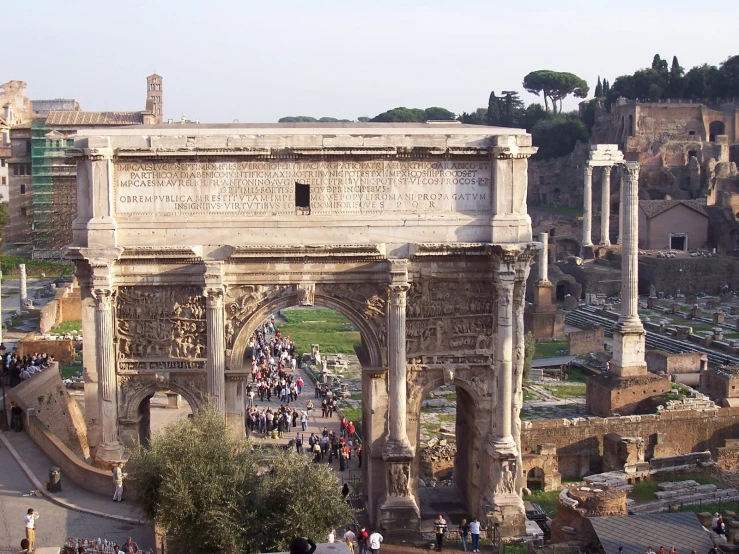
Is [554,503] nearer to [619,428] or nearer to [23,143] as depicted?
[619,428]

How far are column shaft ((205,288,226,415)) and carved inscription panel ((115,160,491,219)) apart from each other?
1.38 meters

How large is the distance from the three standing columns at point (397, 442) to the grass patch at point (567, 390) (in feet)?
53.2

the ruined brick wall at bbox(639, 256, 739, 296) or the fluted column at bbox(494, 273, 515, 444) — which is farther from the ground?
the fluted column at bbox(494, 273, 515, 444)

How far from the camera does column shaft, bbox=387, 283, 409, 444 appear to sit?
15773mm

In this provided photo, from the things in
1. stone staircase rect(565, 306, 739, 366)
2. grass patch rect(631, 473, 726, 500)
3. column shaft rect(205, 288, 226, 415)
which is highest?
column shaft rect(205, 288, 226, 415)

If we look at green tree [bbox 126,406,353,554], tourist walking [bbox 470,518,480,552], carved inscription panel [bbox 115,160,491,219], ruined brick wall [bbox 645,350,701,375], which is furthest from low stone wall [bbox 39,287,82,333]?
tourist walking [bbox 470,518,480,552]

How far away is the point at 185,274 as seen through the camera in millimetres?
15727

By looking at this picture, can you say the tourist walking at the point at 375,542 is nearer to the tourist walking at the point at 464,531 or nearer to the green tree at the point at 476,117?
the tourist walking at the point at 464,531

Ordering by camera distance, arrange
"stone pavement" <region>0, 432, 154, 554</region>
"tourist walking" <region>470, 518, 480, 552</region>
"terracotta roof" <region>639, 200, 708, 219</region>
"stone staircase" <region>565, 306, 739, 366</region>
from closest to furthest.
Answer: "stone pavement" <region>0, 432, 154, 554</region> → "tourist walking" <region>470, 518, 480, 552</region> → "stone staircase" <region>565, 306, 739, 366</region> → "terracotta roof" <region>639, 200, 708, 219</region>

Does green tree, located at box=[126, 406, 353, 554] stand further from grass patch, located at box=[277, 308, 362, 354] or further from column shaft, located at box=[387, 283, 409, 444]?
grass patch, located at box=[277, 308, 362, 354]

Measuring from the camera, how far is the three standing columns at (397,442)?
51.9 ft

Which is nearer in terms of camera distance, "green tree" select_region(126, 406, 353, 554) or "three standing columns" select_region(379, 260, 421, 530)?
"green tree" select_region(126, 406, 353, 554)

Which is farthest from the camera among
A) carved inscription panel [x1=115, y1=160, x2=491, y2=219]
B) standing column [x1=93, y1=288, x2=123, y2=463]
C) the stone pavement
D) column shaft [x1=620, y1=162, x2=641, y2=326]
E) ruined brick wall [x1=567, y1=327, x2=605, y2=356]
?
ruined brick wall [x1=567, y1=327, x2=605, y2=356]

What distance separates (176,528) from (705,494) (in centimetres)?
1164
